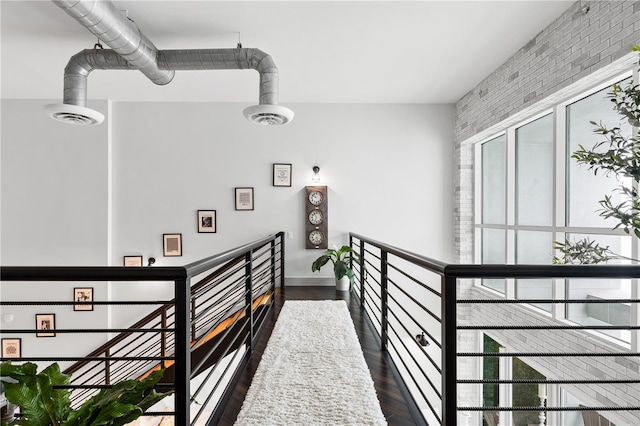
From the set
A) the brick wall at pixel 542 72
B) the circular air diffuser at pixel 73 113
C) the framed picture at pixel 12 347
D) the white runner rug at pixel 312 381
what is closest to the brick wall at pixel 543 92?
the brick wall at pixel 542 72

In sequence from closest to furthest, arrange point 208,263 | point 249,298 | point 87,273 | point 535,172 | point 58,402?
point 58,402 < point 87,273 < point 208,263 < point 249,298 < point 535,172

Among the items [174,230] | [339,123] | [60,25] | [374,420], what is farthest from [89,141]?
[374,420]

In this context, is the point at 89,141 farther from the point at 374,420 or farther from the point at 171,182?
the point at 374,420

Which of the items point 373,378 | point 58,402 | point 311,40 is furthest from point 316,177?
point 58,402

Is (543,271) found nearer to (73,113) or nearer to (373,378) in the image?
(373,378)

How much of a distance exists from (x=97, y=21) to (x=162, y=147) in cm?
287

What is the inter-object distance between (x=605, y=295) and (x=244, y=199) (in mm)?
4332

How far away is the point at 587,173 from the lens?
9.78 feet

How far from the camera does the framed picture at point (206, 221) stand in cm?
515

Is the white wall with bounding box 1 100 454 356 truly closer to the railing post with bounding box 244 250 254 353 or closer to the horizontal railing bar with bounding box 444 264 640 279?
the railing post with bounding box 244 250 254 353

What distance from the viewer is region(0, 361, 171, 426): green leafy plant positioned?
102cm

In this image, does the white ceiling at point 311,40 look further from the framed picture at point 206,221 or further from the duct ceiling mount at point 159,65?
the framed picture at point 206,221

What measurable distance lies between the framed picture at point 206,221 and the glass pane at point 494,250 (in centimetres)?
401

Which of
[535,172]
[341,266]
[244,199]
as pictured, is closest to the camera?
[535,172]
